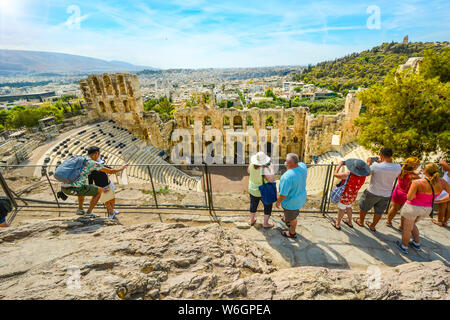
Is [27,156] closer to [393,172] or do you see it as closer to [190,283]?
[190,283]

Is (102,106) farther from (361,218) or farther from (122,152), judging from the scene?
(361,218)

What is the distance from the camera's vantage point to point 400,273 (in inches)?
109

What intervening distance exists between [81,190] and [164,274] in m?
3.22

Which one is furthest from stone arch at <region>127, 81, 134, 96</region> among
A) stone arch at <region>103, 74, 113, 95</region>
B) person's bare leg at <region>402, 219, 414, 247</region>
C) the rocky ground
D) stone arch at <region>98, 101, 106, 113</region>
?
person's bare leg at <region>402, 219, 414, 247</region>

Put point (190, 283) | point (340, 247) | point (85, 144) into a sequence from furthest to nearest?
point (85, 144)
point (340, 247)
point (190, 283)

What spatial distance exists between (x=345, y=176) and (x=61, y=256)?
480 centimetres

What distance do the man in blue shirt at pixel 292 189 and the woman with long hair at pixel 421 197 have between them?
184 cm

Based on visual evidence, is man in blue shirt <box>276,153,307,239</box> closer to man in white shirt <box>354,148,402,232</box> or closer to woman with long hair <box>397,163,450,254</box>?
man in white shirt <box>354,148,402,232</box>

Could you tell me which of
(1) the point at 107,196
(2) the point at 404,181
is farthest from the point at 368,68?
(1) the point at 107,196

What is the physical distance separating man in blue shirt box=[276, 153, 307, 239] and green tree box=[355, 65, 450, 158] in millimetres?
6886

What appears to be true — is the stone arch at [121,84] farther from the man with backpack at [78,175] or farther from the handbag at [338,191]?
the handbag at [338,191]

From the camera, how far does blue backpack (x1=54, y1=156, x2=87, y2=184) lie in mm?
4188

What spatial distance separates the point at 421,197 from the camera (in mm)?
3660
